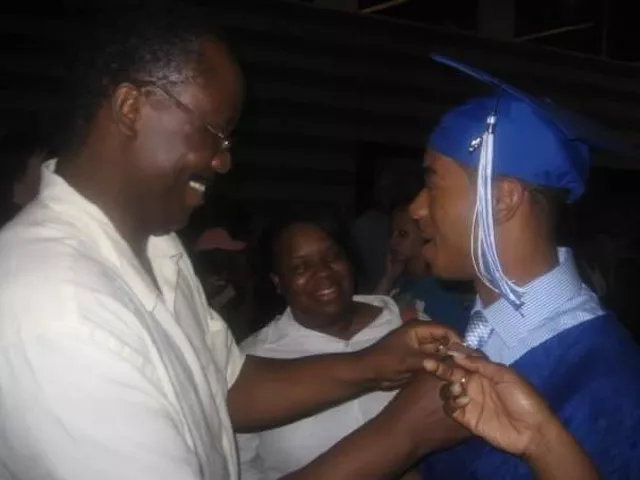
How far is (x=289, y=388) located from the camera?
2.08 metres

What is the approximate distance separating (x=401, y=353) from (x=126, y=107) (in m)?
0.82

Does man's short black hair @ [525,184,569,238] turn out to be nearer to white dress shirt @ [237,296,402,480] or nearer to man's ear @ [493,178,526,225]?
man's ear @ [493,178,526,225]

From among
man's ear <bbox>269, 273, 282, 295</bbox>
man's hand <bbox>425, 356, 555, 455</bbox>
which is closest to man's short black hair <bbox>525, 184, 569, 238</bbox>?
man's hand <bbox>425, 356, 555, 455</bbox>

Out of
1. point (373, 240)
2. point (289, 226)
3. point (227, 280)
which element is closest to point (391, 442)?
point (289, 226)

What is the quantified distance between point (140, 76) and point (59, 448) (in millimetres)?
594

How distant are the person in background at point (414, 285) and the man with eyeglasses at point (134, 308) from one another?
2.92 ft

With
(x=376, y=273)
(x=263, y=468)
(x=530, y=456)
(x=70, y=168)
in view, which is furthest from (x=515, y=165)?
(x=376, y=273)

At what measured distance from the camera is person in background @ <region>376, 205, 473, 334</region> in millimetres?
3178

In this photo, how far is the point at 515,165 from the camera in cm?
160

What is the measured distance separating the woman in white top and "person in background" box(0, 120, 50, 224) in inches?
35.2

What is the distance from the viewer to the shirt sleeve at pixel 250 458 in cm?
262

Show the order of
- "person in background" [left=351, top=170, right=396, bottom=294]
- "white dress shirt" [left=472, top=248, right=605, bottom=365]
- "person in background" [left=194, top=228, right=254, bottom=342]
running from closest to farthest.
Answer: "white dress shirt" [left=472, top=248, right=605, bottom=365] < "person in background" [left=194, top=228, right=254, bottom=342] < "person in background" [left=351, top=170, right=396, bottom=294]

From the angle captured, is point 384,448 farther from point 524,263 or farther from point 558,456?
point 558,456

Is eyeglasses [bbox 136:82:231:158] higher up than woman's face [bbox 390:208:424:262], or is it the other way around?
eyeglasses [bbox 136:82:231:158]
